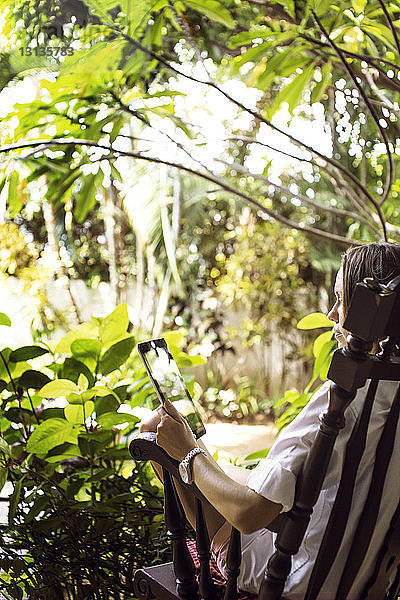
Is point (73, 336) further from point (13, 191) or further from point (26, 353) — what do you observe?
point (13, 191)

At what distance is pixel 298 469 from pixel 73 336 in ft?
2.51

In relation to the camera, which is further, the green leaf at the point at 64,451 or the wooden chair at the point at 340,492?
the green leaf at the point at 64,451

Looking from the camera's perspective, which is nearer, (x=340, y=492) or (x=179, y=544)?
(x=340, y=492)

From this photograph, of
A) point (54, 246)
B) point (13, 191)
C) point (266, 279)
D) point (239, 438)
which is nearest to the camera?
point (13, 191)

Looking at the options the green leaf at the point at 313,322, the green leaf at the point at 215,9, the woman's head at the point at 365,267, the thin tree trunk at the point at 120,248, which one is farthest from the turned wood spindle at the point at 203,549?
the thin tree trunk at the point at 120,248

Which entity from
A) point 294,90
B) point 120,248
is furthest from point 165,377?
point 120,248

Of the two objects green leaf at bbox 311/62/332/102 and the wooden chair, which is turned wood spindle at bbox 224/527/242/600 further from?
green leaf at bbox 311/62/332/102

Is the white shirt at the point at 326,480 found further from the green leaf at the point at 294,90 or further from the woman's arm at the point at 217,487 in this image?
the green leaf at the point at 294,90

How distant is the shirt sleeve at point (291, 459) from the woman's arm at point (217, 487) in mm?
17

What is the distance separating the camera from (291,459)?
932mm

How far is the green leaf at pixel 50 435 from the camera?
4.51ft

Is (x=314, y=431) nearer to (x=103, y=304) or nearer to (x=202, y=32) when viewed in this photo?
(x=202, y=32)

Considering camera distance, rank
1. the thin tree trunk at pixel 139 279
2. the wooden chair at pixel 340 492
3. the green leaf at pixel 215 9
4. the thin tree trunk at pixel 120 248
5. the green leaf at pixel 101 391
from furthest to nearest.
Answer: the thin tree trunk at pixel 120 248 → the thin tree trunk at pixel 139 279 → the green leaf at pixel 101 391 → the green leaf at pixel 215 9 → the wooden chair at pixel 340 492

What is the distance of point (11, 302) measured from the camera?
17.0 ft
